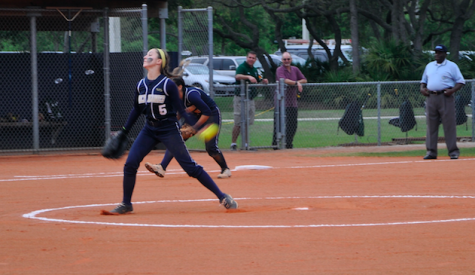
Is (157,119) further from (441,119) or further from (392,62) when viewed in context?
(392,62)

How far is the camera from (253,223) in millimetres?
7266

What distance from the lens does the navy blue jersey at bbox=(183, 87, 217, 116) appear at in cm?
962

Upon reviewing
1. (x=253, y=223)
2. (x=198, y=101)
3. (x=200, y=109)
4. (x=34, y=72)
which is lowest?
(x=253, y=223)

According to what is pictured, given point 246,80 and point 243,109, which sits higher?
point 246,80

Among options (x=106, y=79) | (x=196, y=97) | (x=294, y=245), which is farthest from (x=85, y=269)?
(x=106, y=79)

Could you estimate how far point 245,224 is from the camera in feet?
23.6

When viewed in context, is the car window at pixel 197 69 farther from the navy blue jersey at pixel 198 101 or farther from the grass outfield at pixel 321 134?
the navy blue jersey at pixel 198 101

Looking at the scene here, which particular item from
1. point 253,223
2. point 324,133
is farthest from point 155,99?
point 324,133

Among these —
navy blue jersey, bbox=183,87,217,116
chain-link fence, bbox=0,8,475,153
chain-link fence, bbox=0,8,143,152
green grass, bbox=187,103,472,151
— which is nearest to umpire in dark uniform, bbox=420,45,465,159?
chain-link fence, bbox=0,8,475,153

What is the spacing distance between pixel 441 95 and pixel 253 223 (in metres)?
7.36

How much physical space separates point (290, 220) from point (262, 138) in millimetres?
11703

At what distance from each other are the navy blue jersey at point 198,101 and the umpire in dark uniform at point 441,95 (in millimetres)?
5137

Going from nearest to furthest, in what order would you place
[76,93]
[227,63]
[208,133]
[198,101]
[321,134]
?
[208,133], [198,101], [76,93], [321,134], [227,63]

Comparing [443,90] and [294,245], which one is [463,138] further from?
[294,245]
